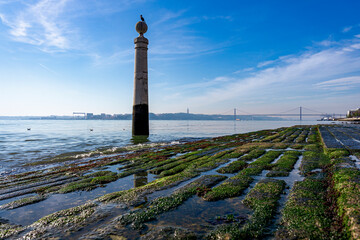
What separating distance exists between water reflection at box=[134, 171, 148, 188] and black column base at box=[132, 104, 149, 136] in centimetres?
2242

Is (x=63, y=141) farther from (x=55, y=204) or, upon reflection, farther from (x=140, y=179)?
(x=55, y=204)

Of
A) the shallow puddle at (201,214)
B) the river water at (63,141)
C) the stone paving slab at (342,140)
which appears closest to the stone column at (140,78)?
the river water at (63,141)

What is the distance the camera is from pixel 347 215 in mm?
A: 4391

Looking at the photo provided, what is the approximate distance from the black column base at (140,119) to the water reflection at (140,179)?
22420 mm

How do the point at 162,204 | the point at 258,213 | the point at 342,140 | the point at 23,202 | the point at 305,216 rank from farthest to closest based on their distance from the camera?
the point at 342,140, the point at 23,202, the point at 162,204, the point at 258,213, the point at 305,216

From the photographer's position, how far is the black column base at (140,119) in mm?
32069

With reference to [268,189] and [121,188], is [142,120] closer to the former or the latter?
[121,188]

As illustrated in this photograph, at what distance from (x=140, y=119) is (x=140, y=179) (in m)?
24.1

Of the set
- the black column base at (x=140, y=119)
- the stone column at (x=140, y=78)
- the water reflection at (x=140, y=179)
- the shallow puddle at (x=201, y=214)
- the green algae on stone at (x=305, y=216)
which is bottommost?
the water reflection at (x=140, y=179)

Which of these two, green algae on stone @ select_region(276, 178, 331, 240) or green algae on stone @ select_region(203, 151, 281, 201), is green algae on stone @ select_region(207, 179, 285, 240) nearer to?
green algae on stone @ select_region(276, 178, 331, 240)

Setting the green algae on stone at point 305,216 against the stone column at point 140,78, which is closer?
the green algae on stone at point 305,216

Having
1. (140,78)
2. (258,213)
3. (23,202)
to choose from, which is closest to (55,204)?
(23,202)

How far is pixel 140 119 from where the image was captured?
32.8 metres

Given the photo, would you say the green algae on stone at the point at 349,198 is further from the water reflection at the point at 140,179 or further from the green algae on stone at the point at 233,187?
the water reflection at the point at 140,179
